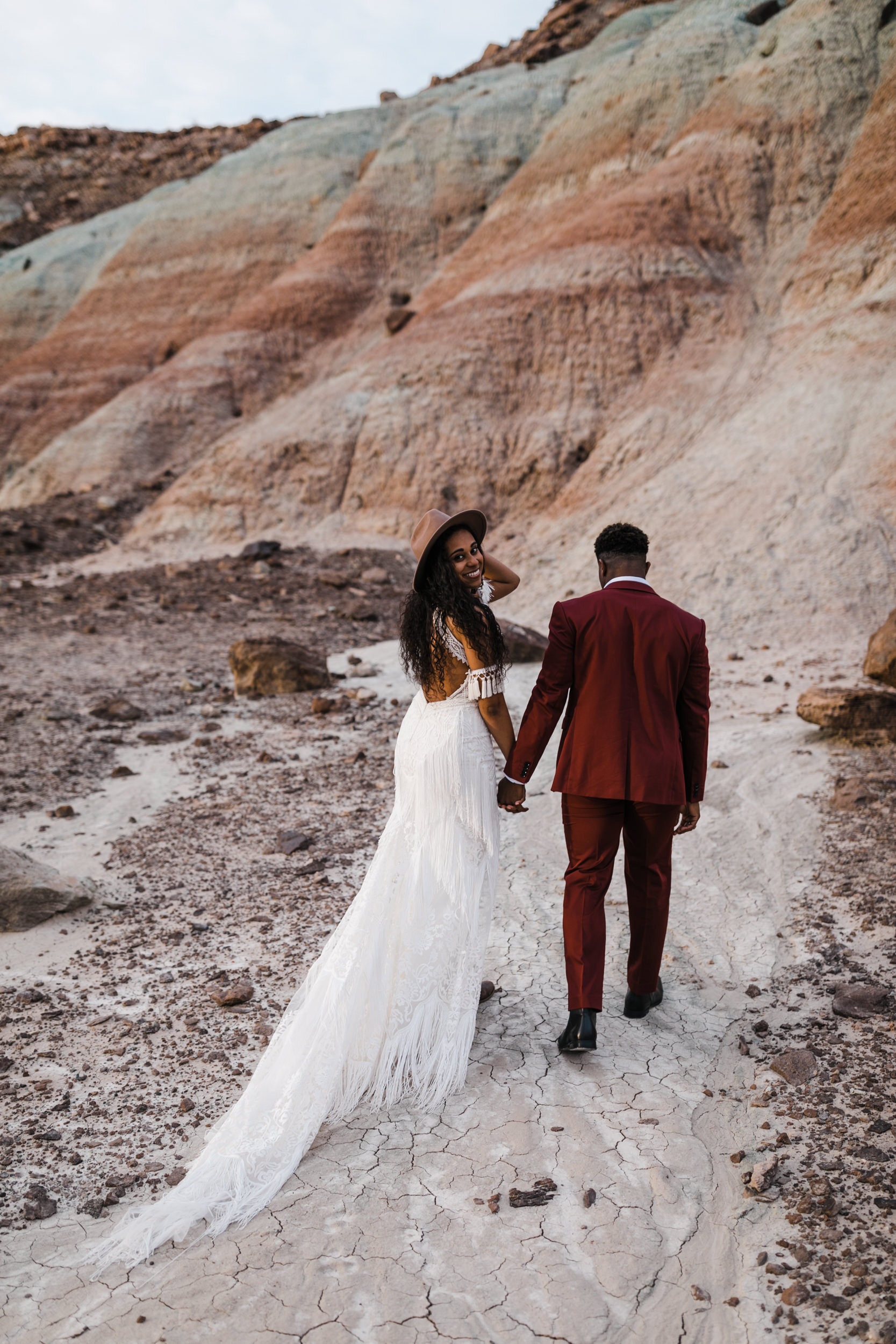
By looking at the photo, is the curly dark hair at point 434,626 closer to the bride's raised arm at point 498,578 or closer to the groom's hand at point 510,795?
A: the bride's raised arm at point 498,578

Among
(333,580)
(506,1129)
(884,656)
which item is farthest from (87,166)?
(506,1129)

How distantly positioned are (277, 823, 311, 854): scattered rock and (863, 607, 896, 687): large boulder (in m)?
4.37

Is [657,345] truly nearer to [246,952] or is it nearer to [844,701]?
[844,701]

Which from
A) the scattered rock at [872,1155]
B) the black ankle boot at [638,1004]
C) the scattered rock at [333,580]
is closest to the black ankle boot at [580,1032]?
the black ankle boot at [638,1004]

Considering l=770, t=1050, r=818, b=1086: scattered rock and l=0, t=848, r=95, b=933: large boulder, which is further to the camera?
l=0, t=848, r=95, b=933: large boulder

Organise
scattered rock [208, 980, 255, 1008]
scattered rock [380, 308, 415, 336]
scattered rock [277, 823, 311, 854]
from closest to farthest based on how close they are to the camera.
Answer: scattered rock [208, 980, 255, 1008] < scattered rock [277, 823, 311, 854] < scattered rock [380, 308, 415, 336]

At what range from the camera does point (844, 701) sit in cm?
622

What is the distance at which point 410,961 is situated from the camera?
2957mm

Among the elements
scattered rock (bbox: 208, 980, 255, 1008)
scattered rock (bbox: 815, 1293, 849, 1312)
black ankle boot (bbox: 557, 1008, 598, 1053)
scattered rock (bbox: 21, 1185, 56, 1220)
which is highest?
black ankle boot (bbox: 557, 1008, 598, 1053)

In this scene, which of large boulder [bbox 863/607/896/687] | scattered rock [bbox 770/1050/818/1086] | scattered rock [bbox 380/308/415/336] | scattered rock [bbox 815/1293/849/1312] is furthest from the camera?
scattered rock [bbox 380/308/415/336]

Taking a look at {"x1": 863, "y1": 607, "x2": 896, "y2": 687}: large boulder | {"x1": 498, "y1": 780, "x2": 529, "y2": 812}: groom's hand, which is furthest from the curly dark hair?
{"x1": 863, "y1": 607, "x2": 896, "y2": 687}: large boulder

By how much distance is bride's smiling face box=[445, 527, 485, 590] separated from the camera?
3016 millimetres

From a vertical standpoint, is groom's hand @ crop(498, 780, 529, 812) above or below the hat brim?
below

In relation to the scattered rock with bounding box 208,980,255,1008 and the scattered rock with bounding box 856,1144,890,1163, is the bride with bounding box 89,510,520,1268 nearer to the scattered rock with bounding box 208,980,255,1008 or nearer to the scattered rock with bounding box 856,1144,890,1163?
the scattered rock with bounding box 208,980,255,1008
